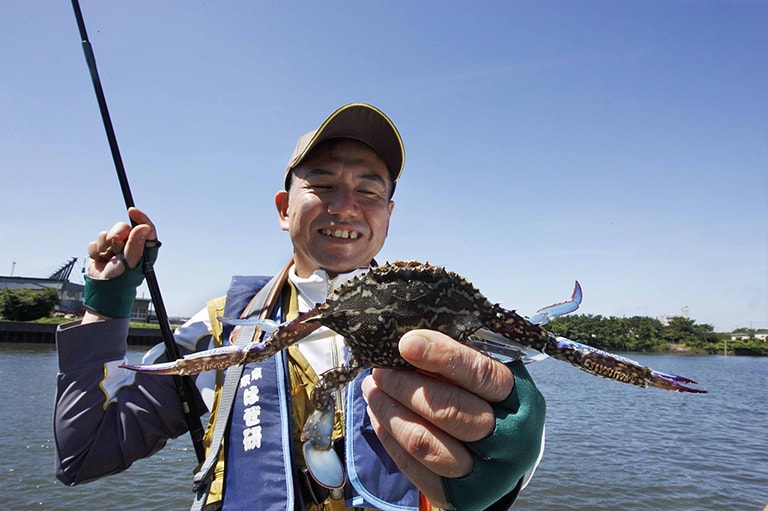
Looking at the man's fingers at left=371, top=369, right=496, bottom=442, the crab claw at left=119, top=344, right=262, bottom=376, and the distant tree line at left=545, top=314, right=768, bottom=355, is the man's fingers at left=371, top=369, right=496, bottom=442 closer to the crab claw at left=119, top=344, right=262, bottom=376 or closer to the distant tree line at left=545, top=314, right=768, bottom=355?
the crab claw at left=119, top=344, right=262, bottom=376

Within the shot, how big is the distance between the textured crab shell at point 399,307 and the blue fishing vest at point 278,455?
942mm

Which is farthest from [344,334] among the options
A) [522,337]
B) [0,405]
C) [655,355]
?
[655,355]

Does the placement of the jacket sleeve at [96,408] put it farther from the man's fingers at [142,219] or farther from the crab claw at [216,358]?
the crab claw at [216,358]

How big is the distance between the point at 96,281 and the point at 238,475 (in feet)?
4.90

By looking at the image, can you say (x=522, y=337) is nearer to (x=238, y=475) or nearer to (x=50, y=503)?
(x=238, y=475)

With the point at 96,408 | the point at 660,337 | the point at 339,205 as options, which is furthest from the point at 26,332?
the point at 660,337

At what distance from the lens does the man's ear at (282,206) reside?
349 centimetres

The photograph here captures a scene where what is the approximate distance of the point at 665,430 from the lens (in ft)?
64.5

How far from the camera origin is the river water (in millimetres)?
10636

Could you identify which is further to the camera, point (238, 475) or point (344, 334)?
point (238, 475)

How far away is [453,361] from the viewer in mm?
1741

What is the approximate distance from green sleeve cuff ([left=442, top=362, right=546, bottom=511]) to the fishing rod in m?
1.95

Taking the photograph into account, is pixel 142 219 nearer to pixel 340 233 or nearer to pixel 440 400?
pixel 340 233

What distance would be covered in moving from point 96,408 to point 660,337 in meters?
107
